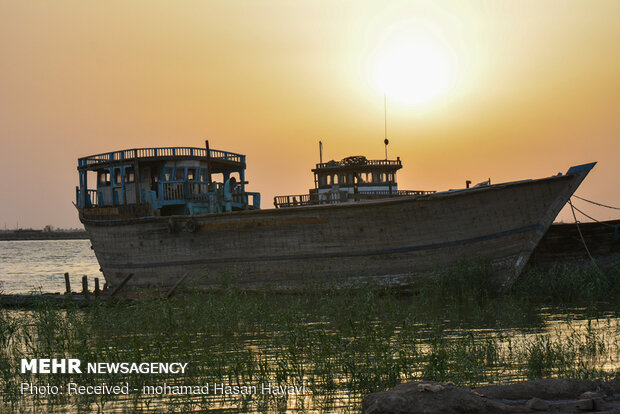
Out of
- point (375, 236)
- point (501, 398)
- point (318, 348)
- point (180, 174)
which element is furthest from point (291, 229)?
point (501, 398)

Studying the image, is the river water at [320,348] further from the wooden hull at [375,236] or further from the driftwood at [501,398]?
the wooden hull at [375,236]

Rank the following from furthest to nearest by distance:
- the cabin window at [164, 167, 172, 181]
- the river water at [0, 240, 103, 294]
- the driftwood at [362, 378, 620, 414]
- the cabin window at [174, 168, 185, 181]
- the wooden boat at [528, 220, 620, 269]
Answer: the river water at [0, 240, 103, 294]
the cabin window at [174, 168, 185, 181]
the cabin window at [164, 167, 172, 181]
the wooden boat at [528, 220, 620, 269]
the driftwood at [362, 378, 620, 414]

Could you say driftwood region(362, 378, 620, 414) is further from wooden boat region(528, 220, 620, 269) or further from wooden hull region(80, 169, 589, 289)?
wooden boat region(528, 220, 620, 269)

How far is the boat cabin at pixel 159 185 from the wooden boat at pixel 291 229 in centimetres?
5

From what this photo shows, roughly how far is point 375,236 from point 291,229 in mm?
3009

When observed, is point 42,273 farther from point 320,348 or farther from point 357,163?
point 320,348

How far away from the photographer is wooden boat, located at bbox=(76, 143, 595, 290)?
16.9 m

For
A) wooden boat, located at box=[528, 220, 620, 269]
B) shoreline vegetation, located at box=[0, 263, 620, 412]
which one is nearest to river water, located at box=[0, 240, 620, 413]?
shoreline vegetation, located at box=[0, 263, 620, 412]

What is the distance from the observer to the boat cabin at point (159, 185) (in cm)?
2298

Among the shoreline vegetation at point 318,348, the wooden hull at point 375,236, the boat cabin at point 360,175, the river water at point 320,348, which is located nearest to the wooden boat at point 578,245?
the wooden hull at point 375,236

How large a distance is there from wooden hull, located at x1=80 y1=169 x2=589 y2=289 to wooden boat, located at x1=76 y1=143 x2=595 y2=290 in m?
0.03

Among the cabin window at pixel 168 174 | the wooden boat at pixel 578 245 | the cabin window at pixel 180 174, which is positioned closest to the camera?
the wooden boat at pixel 578 245

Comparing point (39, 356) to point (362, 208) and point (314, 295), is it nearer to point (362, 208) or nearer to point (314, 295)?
point (314, 295)

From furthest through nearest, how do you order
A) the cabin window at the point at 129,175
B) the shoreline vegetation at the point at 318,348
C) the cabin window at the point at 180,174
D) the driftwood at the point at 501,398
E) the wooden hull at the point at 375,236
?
the cabin window at the point at 129,175 → the cabin window at the point at 180,174 → the wooden hull at the point at 375,236 → the shoreline vegetation at the point at 318,348 → the driftwood at the point at 501,398
